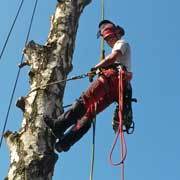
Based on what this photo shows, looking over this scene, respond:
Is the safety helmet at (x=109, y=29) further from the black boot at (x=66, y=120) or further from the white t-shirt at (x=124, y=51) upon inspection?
the black boot at (x=66, y=120)

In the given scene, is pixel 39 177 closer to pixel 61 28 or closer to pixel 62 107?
pixel 62 107

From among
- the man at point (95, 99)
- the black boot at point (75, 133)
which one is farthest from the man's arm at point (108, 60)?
the black boot at point (75, 133)

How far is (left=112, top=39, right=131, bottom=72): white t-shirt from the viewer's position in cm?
496

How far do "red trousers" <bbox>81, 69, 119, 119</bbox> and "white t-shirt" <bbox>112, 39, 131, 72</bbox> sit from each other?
19 cm

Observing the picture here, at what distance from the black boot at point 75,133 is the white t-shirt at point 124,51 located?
683 millimetres

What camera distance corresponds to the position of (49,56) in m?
5.00

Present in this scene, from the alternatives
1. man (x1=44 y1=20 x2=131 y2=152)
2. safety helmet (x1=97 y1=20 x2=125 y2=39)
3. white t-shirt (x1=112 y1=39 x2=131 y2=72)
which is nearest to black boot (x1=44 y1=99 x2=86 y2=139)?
man (x1=44 y1=20 x2=131 y2=152)

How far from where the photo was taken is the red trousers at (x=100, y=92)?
15.7 ft

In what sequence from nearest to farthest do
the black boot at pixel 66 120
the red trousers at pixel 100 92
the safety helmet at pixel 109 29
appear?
the black boot at pixel 66 120
the red trousers at pixel 100 92
the safety helmet at pixel 109 29

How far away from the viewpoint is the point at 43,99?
4.59 meters

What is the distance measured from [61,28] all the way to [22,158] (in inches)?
67.2

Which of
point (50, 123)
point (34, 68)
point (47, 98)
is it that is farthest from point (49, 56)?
point (50, 123)

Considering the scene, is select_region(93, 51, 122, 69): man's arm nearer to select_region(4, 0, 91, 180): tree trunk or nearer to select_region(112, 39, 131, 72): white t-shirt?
select_region(112, 39, 131, 72): white t-shirt

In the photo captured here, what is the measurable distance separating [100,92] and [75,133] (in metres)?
0.45
